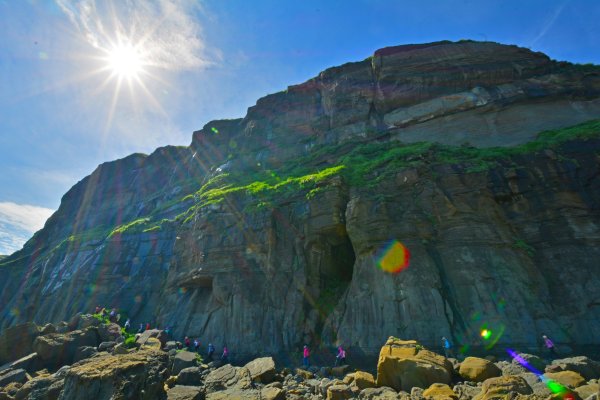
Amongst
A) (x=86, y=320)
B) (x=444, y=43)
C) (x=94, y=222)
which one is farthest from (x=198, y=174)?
(x=444, y=43)

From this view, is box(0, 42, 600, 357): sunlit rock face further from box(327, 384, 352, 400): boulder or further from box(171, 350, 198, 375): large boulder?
box(327, 384, 352, 400): boulder

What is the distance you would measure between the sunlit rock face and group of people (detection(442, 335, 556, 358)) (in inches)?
23.6

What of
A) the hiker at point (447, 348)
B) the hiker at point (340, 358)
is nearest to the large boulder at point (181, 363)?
the hiker at point (340, 358)

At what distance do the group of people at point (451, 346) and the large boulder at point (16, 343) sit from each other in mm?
23867

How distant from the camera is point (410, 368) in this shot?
12.2m

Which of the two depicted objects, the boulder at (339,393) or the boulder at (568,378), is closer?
the boulder at (568,378)

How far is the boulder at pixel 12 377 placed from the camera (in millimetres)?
15319

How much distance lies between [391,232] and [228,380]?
13.2 meters

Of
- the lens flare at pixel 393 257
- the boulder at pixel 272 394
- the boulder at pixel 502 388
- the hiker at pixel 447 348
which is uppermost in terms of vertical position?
the lens flare at pixel 393 257

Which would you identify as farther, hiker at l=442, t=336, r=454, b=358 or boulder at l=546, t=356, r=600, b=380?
hiker at l=442, t=336, r=454, b=358

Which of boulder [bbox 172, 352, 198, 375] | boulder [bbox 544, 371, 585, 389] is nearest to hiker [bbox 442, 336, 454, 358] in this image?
boulder [bbox 544, 371, 585, 389]

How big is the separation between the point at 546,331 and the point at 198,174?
177 feet

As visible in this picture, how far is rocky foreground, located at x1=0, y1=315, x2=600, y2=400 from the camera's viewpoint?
28.7ft

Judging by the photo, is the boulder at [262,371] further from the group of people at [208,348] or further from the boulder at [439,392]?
the group of people at [208,348]
